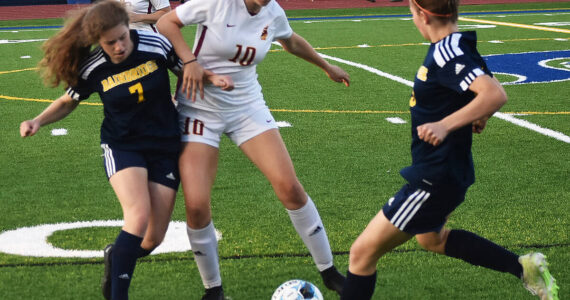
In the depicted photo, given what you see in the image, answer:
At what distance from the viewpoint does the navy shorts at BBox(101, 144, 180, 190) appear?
435cm

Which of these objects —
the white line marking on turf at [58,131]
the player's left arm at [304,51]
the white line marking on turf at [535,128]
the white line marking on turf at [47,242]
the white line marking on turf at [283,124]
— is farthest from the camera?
the white line marking on turf at [283,124]

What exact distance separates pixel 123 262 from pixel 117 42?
1044 mm

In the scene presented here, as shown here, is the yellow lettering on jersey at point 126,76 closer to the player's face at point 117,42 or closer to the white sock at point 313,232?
the player's face at point 117,42

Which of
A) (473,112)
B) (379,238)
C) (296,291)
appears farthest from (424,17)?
(296,291)

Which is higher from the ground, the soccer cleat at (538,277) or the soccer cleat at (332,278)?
the soccer cleat at (538,277)

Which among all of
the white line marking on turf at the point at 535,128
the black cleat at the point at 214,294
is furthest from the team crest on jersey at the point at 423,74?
the white line marking on turf at the point at 535,128

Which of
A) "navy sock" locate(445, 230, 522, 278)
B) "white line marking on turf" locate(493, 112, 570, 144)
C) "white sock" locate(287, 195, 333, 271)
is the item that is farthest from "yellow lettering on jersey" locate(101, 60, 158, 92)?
"white line marking on turf" locate(493, 112, 570, 144)

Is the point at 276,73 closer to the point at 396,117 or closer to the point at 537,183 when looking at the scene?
the point at 396,117

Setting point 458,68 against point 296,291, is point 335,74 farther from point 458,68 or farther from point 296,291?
point 458,68

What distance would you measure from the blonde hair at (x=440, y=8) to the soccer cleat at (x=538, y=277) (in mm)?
1183

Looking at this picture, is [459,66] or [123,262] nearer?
[459,66]

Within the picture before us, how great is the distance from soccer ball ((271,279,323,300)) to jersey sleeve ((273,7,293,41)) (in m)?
1.37

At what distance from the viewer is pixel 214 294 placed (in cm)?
468

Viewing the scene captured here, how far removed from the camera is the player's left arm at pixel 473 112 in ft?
11.6
